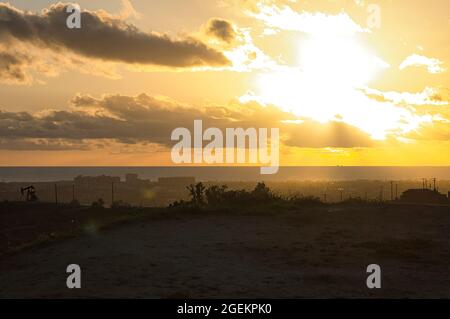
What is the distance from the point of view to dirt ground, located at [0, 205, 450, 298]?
1169 centimetres

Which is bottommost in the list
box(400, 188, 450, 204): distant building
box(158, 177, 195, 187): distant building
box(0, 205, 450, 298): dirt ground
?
box(0, 205, 450, 298): dirt ground

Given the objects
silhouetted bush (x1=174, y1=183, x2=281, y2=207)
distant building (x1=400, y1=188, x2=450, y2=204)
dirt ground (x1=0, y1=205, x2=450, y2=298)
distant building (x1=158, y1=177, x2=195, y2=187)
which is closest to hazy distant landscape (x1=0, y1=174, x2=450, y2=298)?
dirt ground (x1=0, y1=205, x2=450, y2=298)

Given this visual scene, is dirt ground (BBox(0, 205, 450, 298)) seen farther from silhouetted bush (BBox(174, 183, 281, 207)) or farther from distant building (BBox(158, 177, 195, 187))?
distant building (BBox(158, 177, 195, 187))

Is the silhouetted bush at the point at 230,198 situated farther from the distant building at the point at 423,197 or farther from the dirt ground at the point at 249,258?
the distant building at the point at 423,197

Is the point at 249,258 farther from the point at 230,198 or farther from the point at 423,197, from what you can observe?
the point at 423,197

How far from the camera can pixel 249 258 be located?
15.1 meters

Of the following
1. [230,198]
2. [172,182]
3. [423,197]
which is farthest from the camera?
[172,182]

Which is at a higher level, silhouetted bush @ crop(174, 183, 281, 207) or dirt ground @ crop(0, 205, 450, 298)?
silhouetted bush @ crop(174, 183, 281, 207)

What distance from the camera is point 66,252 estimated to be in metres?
15.9

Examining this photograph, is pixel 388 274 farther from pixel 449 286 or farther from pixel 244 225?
pixel 244 225

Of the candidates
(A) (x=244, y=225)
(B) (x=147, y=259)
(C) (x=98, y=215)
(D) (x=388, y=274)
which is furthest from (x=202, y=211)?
(D) (x=388, y=274)

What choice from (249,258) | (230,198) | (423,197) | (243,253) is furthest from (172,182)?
(249,258)

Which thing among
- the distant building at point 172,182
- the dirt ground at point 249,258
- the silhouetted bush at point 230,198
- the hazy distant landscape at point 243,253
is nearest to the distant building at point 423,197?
the hazy distant landscape at point 243,253
